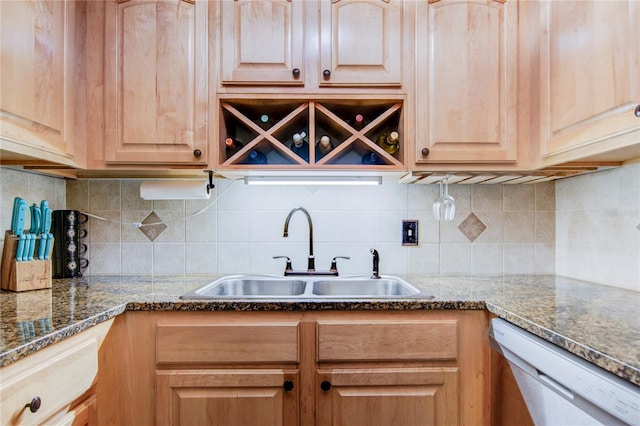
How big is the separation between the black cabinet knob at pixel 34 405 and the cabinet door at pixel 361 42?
1.32 m

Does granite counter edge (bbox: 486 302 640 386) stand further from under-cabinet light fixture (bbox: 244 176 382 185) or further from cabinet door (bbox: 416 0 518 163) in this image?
under-cabinet light fixture (bbox: 244 176 382 185)

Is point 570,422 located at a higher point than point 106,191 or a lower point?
Result: lower

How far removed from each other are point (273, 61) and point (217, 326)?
1.04m

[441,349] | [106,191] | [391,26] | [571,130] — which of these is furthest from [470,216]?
[106,191]

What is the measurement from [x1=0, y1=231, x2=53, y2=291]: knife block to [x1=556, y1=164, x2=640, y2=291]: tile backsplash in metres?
2.31

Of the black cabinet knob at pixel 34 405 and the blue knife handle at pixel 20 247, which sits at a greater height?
the blue knife handle at pixel 20 247

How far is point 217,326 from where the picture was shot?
3.89 feet

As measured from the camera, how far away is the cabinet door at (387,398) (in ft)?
3.88

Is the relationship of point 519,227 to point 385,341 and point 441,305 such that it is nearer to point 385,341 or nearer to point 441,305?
point 441,305

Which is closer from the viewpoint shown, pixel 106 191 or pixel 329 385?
pixel 329 385

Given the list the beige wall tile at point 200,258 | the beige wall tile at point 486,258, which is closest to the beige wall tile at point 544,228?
the beige wall tile at point 486,258

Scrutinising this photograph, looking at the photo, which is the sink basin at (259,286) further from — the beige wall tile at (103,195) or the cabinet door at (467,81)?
the cabinet door at (467,81)

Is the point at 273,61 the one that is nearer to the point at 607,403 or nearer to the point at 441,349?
the point at 441,349

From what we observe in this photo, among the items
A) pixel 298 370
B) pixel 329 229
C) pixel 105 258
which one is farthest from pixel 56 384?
pixel 329 229
